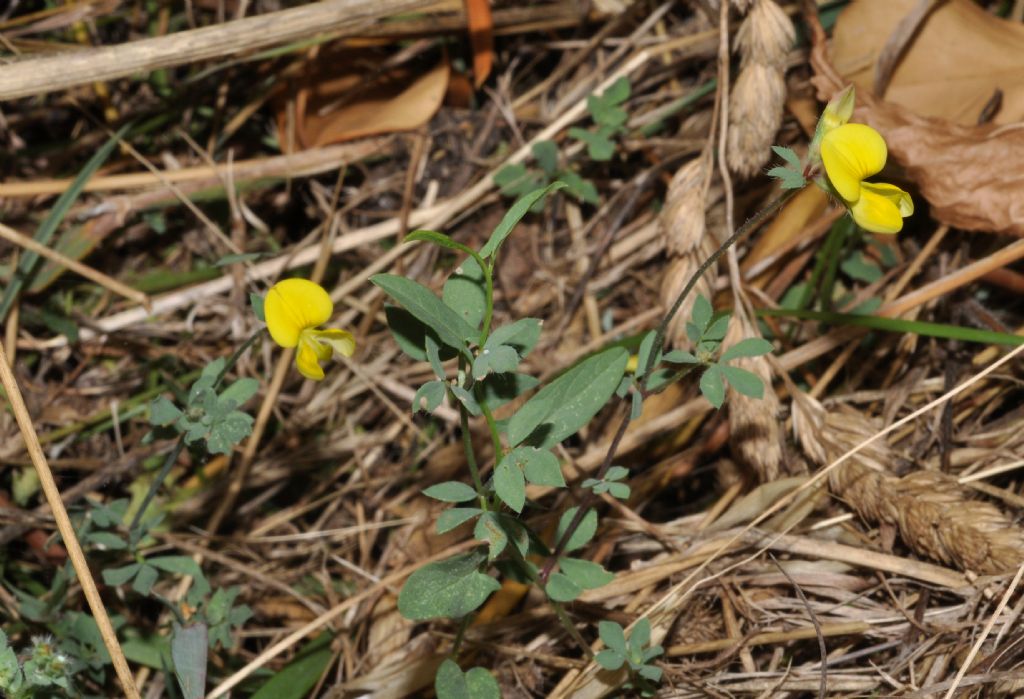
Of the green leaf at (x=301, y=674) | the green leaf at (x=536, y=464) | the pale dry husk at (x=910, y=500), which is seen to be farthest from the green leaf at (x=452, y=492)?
the pale dry husk at (x=910, y=500)

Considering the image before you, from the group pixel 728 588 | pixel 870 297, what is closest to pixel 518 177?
pixel 870 297

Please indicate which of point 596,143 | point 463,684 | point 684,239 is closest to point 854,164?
point 684,239

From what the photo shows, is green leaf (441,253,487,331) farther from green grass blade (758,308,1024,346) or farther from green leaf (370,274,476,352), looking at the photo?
green grass blade (758,308,1024,346)

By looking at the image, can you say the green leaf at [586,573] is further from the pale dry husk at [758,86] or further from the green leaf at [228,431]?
the pale dry husk at [758,86]

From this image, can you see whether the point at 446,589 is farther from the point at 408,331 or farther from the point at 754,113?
the point at 754,113

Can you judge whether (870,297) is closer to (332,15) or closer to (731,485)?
(731,485)

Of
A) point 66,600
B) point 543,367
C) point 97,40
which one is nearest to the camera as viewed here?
point 66,600

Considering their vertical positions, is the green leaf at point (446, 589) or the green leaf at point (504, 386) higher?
the green leaf at point (504, 386)
